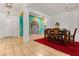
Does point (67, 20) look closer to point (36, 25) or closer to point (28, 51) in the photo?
point (28, 51)

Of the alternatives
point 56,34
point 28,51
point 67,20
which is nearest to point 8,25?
point 56,34

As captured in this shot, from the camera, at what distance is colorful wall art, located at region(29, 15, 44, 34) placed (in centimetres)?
723

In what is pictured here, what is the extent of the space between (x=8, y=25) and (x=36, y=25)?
13.9 feet

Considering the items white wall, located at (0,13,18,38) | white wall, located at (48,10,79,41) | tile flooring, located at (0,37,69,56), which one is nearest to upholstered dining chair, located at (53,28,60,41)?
white wall, located at (48,10,79,41)

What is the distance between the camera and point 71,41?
5527mm

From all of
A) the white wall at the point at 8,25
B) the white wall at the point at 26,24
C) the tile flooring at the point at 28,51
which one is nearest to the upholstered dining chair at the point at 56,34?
the tile flooring at the point at 28,51

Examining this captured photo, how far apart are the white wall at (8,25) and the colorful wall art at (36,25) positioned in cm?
365

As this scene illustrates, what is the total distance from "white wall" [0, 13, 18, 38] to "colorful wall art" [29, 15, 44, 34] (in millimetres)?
3651

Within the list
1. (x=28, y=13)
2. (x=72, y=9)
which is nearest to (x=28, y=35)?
(x=28, y=13)

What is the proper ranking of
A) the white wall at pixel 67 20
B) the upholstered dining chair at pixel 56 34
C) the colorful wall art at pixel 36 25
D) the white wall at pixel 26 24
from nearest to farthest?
the white wall at pixel 67 20 → the upholstered dining chair at pixel 56 34 → the white wall at pixel 26 24 → the colorful wall art at pixel 36 25

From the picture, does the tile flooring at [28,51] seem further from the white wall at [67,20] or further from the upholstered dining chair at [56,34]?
the upholstered dining chair at [56,34]

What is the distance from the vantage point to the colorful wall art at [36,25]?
23.7 feet

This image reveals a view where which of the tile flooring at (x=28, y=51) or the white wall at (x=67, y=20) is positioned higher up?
the white wall at (x=67, y=20)

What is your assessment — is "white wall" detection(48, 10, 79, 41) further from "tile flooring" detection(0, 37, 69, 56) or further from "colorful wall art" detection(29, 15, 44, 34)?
"colorful wall art" detection(29, 15, 44, 34)
